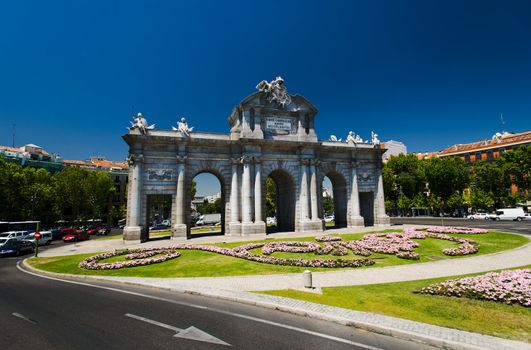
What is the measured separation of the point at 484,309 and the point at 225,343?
370 inches

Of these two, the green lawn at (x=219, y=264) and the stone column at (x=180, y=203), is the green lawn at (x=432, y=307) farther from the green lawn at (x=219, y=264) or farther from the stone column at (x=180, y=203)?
the stone column at (x=180, y=203)

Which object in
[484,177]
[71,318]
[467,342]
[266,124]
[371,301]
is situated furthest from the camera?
[484,177]

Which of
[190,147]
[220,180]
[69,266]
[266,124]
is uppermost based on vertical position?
[266,124]

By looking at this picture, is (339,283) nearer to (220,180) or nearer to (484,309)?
(484,309)

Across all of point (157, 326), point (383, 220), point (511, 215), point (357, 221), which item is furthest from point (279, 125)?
point (511, 215)

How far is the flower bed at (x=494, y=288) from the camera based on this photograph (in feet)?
34.5

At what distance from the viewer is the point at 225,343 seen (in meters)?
7.43

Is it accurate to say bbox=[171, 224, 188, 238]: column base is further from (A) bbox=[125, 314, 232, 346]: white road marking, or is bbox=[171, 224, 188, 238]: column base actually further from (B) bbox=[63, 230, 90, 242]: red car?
(A) bbox=[125, 314, 232, 346]: white road marking

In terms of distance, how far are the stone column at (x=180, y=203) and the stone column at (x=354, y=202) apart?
24062 mm

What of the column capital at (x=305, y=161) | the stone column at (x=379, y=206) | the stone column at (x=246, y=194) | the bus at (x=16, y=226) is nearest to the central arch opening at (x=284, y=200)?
the column capital at (x=305, y=161)

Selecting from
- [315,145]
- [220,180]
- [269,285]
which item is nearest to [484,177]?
[315,145]

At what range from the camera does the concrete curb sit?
7.12 meters

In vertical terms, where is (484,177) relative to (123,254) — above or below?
above

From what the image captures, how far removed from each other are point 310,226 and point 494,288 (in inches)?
977
